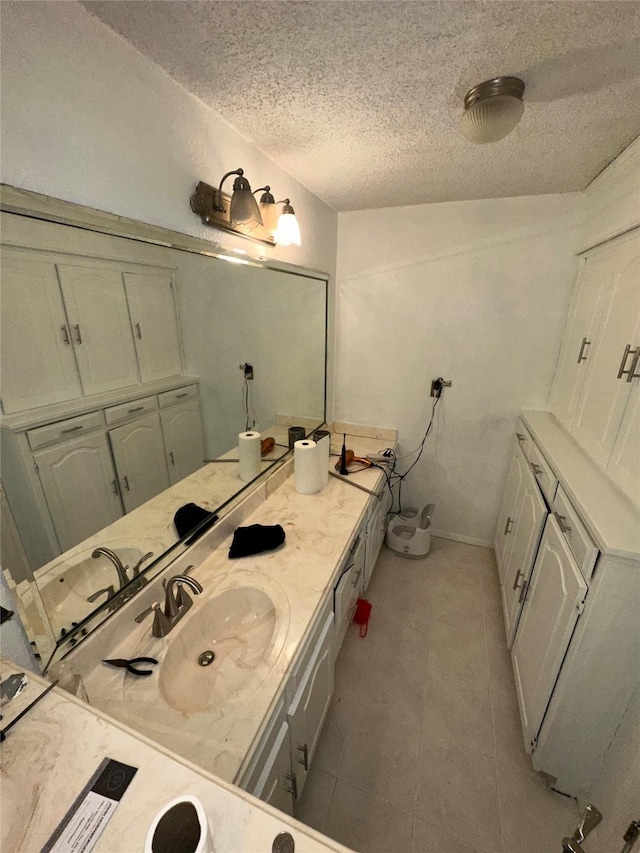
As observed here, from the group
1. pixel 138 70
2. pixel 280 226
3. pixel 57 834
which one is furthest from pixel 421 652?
pixel 138 70

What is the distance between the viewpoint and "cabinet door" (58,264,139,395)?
0.80 meters

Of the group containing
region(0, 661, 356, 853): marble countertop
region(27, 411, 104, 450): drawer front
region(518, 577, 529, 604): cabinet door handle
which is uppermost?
region(27, 411, 104, 450): drawer front

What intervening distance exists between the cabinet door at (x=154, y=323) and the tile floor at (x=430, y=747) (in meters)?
1.62

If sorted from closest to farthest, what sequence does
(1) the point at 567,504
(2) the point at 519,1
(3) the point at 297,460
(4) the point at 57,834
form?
(4) the point at 57,834 → (2) the point at 519,1 → (1) the point at 567,504 → (3) the point at 297,460

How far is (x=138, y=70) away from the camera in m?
0.81

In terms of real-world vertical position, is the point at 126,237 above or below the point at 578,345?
above

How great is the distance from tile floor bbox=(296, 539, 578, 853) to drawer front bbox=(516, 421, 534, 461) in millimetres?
963

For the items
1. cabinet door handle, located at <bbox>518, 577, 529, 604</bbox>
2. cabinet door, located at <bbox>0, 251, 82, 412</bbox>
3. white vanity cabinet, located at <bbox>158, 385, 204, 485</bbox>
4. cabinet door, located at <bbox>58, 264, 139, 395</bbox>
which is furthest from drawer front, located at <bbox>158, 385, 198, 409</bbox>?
cabinet door handle, located at <bbox>518, 577, 529, 604</bbox>

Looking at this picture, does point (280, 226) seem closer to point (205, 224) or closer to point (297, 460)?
point (205, 224)

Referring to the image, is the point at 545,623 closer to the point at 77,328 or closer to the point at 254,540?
the point at 254,540

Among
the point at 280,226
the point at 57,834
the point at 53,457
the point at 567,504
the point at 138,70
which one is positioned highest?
the point at 138,70

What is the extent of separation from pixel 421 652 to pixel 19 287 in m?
2.14

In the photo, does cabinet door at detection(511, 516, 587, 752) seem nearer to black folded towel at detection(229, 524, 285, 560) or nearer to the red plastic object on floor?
the red plastic object on floor

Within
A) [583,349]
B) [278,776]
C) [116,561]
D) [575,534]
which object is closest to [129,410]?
[116,561]
